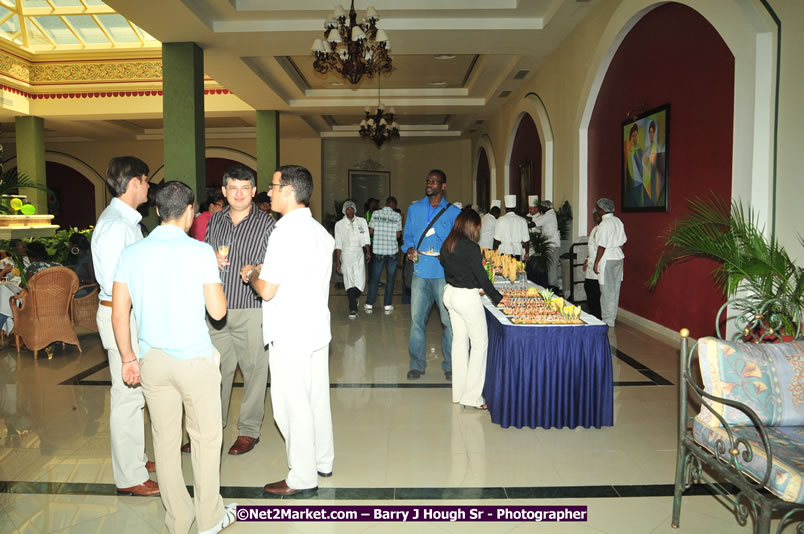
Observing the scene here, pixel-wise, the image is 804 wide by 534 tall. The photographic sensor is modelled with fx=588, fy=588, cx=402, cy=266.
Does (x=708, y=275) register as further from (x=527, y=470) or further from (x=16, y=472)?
(x=16, y=472)

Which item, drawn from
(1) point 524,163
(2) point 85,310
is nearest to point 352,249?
(2) point 85,310

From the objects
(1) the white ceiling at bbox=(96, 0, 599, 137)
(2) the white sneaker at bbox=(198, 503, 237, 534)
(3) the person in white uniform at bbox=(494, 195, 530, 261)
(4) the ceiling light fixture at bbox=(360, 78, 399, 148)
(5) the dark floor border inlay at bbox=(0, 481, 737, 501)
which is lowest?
(5) the dark floor border inlay at bbox=(0, 481, 737, 501)

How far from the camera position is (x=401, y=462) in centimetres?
357

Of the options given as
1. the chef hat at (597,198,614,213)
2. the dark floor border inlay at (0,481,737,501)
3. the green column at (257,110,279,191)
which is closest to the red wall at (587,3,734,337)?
the chef hat at (597,198,614,213)

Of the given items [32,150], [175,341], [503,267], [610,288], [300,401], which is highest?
[32,150]

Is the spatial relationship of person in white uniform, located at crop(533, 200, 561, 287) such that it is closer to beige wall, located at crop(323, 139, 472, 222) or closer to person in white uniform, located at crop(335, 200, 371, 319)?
person in white uniform, located at crop(335, 200, 371, 319)

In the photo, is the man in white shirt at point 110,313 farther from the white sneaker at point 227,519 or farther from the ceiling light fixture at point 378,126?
the ceiling light fixture at point 378,126

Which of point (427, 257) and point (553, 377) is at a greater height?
point (427, 257)

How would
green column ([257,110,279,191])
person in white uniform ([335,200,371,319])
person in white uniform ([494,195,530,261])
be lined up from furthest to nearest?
green column ([257,110,279,191]), person in white uniform ([494,195,530,261]), person in white uniform ([335,200,371,319])

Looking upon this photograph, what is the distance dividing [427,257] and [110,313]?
2.73 metres

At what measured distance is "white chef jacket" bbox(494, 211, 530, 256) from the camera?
925cm

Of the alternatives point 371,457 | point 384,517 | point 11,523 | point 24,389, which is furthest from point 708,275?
point 24,389

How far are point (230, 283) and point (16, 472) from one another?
1.70m

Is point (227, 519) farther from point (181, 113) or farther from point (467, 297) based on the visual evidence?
point (181, 113)
